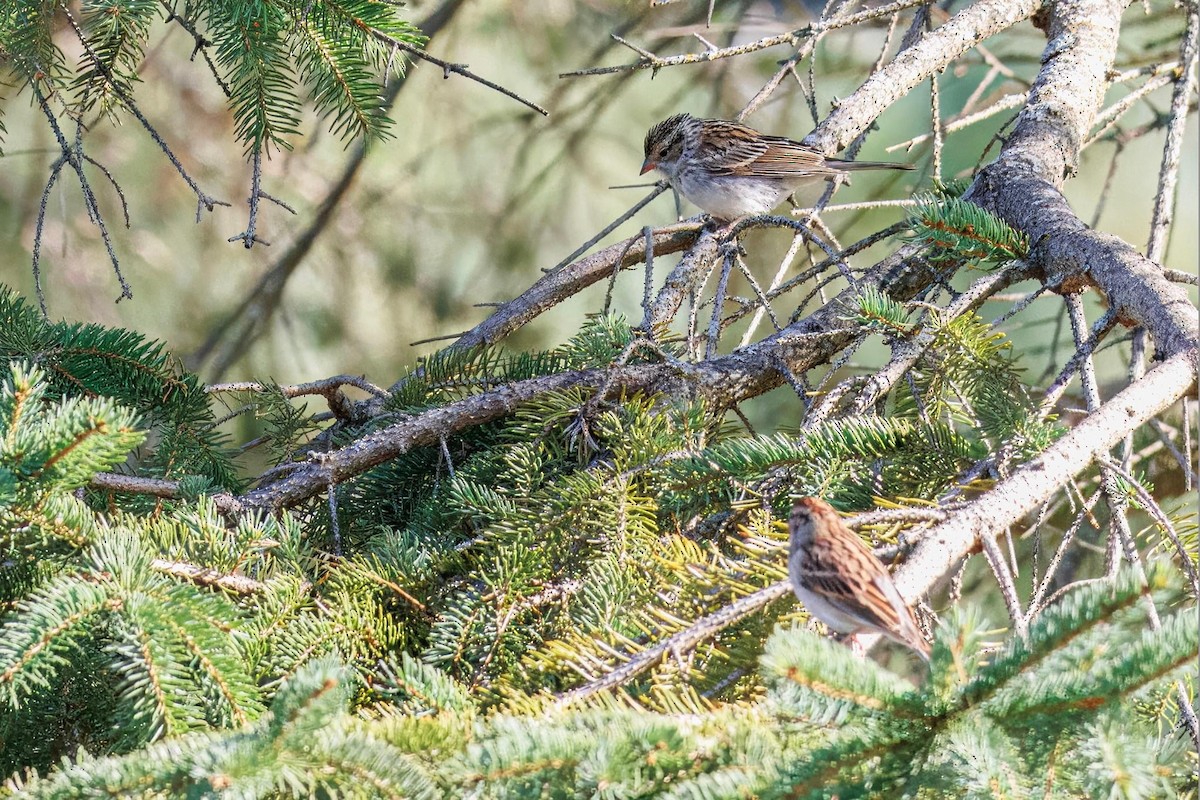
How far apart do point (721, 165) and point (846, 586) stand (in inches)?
76.4

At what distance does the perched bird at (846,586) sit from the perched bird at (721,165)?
1.80 metres

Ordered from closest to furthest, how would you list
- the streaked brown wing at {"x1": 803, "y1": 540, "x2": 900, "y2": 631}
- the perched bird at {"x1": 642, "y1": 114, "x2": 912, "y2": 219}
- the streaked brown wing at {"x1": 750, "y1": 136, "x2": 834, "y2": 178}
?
the streaked brown wing at {"x1": 803, "y1": 540, "x2": 900, "y2": 631}
the streaked brown wing at {"x1": 750, "y1": 136, "x2": 834, "y2": 178}
the perched bird at {"x1": 642, "y1": 114, "x2": 912, "y2": 219}

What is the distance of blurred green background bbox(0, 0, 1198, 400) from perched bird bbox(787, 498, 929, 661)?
1.96 m

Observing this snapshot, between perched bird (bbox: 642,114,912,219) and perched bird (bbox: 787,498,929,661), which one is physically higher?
perched bird (bbox: 642,114,912,219)

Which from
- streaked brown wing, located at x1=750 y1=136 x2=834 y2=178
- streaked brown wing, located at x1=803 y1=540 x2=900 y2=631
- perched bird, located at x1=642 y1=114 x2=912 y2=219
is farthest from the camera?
perched bird, located at x1=642 y1=114 x2=912 y2=219

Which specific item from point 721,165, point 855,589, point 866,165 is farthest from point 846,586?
point 721,165

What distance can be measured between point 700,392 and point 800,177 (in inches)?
57.2

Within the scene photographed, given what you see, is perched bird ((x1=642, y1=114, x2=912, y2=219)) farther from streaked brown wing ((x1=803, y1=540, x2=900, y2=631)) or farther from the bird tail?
streaked brown wing ((x1=803, y1=540, x2=900, y2=631))

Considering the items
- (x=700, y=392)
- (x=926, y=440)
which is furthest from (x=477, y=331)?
(x=926, y=440)

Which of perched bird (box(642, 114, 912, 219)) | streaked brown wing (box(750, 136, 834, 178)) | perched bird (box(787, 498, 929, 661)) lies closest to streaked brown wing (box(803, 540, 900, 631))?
perched bird (box(787, 498, 929, 661))

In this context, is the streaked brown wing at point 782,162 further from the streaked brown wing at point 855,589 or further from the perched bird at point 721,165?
the streaked brown wing at point 855,589

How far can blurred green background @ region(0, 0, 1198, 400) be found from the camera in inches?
102

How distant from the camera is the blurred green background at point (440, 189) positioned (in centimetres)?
258

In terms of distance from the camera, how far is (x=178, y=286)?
2.67 metres
